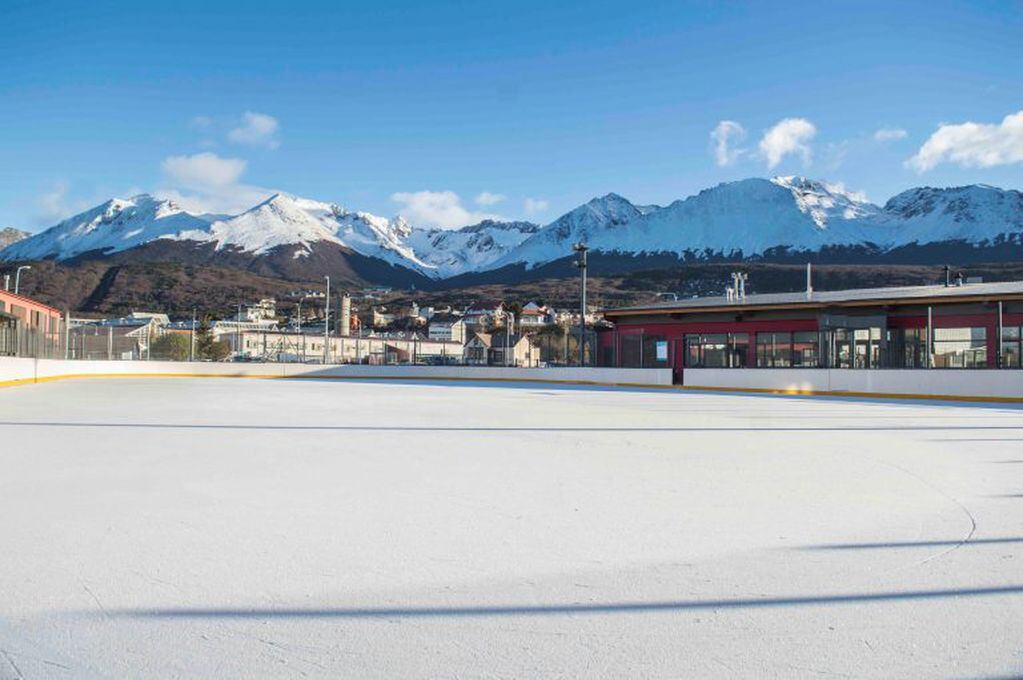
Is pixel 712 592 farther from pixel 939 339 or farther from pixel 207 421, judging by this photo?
pixel 939 339

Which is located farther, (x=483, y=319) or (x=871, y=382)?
(x=483, y=319)

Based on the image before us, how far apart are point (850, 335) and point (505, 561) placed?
30603 mm

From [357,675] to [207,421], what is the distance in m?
13.6

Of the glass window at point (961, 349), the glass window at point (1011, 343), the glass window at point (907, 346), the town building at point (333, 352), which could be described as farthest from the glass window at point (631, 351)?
the glass window at point (1011, 343)

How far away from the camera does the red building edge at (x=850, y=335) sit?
32312mm

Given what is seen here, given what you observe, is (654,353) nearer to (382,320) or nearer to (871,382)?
(871,382)

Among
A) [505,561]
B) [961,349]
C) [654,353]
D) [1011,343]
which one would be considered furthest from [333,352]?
[505,561]

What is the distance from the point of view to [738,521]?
6801 millimetres

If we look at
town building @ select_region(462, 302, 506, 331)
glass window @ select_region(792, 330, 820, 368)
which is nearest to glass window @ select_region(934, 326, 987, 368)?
glass window @ select_region(792, 330, 820, 368)

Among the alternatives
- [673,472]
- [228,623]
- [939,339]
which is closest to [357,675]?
[228,623]

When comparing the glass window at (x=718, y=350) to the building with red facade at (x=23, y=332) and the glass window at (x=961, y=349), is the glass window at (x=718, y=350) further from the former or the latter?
the building with red facade at (x=23, y=332)

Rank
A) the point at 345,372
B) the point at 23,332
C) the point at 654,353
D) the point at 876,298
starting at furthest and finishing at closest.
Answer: the point at 345,372, the point at 654,353, the point at 876,298, the point at 23,332

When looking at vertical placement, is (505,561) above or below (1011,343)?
below

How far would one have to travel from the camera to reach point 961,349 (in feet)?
104
